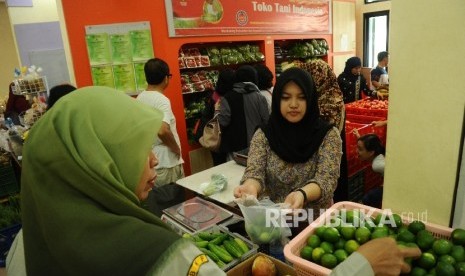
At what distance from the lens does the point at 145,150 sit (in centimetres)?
85

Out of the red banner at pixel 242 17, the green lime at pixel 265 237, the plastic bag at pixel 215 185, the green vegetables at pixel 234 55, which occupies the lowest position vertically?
the plastic bag at pixel 215 185

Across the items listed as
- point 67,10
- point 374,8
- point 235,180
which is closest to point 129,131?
point 235,180

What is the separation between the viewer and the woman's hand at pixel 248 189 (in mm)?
1713

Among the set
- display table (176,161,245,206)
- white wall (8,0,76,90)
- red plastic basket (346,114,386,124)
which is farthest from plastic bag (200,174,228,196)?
white wall (8,0,76,90)

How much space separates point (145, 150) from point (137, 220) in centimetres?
18

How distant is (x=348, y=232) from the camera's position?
1.25 metres

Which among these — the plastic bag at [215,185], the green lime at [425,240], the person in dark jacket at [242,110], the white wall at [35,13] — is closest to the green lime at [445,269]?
the green lime at [425,240]

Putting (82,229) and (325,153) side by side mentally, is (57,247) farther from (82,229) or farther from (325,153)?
(325,153)

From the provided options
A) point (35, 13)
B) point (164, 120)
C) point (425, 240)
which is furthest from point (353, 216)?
point (35, 13)

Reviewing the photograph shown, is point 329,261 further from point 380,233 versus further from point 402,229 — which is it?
point 402,229

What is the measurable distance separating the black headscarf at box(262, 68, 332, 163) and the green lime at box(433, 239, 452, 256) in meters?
0.77

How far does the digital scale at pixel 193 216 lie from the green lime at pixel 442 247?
39.2 inches

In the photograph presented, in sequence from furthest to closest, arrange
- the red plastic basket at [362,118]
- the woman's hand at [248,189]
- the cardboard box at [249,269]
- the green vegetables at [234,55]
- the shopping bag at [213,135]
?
the green vegetables at [234,55] → the red plastic basket at [362,118] → the shopping bag at [213,135] → the woman's hand at [248,189] → the cardboard box at [249,269]

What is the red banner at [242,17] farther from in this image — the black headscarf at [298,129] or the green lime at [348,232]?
the green lime at [348,232]
